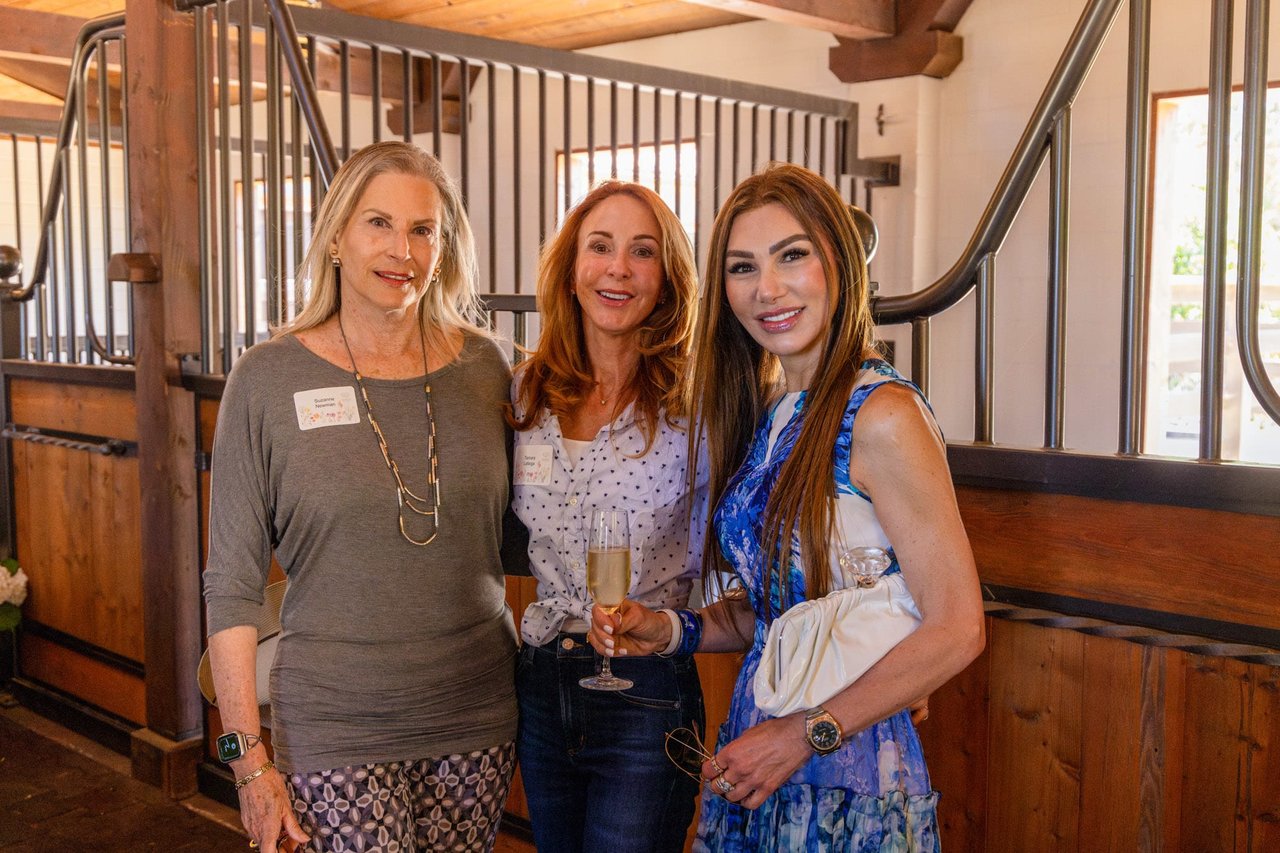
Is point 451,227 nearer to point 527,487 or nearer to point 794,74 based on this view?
point 527,487

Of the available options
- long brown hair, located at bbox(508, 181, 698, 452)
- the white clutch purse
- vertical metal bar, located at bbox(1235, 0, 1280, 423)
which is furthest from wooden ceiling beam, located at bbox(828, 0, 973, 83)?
the white clutch purse

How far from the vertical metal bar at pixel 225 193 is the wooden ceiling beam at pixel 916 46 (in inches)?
116

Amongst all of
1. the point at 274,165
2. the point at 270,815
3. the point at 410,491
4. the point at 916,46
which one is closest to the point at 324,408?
the point at 410,491

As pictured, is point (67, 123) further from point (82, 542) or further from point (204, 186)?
point (82, 542)

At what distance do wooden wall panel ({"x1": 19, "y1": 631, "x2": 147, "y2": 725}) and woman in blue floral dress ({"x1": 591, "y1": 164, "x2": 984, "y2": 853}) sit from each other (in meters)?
2.61

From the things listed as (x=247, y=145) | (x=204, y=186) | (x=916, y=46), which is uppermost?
(x=916, y=46)

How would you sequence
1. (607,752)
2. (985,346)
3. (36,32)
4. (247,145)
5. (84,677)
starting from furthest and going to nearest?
(36,32) → (84,677) → (247,145) → (985,346) → (607,752)

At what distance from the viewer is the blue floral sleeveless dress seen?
1.35 meters

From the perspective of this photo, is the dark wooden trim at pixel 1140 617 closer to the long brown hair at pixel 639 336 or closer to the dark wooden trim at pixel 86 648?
the long brown hair at pixel 639 336

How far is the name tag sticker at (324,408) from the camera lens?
1.61 metres

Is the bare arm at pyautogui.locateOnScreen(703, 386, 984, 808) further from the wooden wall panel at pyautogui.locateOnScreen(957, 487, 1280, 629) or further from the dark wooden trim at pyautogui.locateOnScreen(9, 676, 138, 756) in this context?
the dark wooden trim at pyautogui.locateOnScreen(9, 676, 138, 756)

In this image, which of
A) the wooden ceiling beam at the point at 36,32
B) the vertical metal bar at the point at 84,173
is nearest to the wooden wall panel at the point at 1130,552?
the vertical metal bar at the point at 84,173

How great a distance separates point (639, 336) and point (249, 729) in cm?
74

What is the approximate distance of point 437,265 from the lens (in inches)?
69.3
